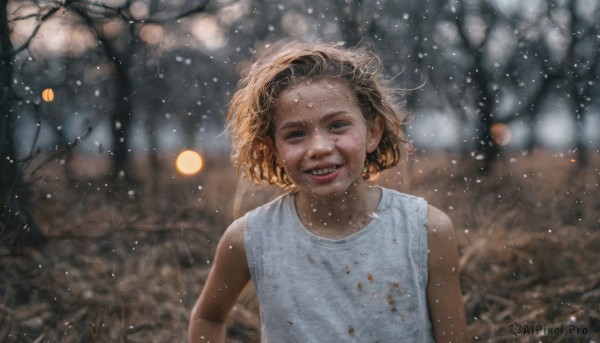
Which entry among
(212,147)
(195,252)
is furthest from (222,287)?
(212,147)

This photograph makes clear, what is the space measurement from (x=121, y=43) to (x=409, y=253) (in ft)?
15.1

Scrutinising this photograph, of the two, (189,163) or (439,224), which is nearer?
(439,224)

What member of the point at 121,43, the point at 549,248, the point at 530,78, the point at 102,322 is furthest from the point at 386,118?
the point at 530,78

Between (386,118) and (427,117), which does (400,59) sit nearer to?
(427,117)

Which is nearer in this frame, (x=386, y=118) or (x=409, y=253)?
(x=409, y=253)

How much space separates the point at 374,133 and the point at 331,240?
1.22 ft

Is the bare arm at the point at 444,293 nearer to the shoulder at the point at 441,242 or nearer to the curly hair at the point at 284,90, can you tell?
the shoulder at the point at 441,242

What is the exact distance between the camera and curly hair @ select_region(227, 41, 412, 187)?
1.81 meters

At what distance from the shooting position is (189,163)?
8.22 metres

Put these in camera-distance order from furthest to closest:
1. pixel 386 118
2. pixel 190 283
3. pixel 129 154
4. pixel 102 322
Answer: pixel 129 154 → pixel 190 283 → pixel 102 322 → pixel 386 118

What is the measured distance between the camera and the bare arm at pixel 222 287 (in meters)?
1.83

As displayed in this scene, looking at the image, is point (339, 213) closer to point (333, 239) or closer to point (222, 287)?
point (333, 239)

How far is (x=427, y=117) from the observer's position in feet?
21.9

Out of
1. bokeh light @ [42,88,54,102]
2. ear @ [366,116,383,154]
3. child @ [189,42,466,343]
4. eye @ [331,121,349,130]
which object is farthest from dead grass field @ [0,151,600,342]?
eye @ [331,121,349,130]
